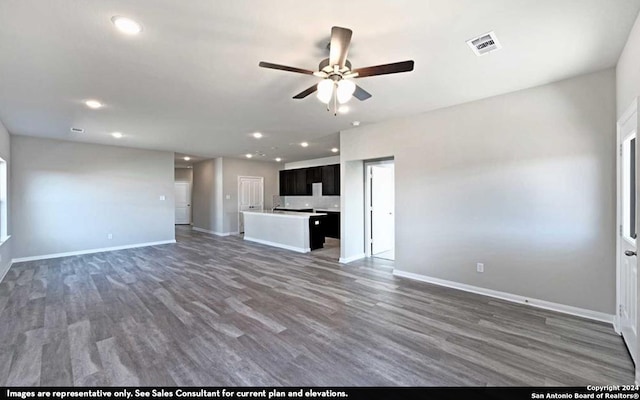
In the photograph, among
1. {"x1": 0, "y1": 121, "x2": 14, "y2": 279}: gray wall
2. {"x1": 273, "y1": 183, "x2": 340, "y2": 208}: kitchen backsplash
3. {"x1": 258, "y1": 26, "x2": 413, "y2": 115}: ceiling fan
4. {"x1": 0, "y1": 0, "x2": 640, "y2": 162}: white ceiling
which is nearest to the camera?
{"x1": 0, "y1": 0, "x2": 640, "y2": 162}: white ceiling

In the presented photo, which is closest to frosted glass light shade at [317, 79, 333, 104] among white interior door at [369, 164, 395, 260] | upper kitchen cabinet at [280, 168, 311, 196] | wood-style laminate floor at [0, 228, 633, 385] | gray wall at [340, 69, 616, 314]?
wood-style laminate floor at [0, 228, 633, 385]

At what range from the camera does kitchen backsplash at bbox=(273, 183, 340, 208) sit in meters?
9.21

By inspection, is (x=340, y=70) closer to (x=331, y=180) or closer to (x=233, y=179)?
(x=331, y=180)

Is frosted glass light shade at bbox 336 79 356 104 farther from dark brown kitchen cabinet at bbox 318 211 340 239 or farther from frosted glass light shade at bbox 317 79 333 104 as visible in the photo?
dark brown kitchen cabinet at bbox 318 211 340 239

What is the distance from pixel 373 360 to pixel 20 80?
4.62m

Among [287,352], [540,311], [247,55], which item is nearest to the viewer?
[287,352]

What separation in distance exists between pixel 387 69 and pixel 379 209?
13.9 ft

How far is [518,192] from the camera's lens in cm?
334

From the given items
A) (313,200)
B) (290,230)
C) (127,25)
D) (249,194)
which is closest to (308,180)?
(313,200)

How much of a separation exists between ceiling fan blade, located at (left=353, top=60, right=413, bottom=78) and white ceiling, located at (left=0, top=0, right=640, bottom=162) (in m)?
0.31

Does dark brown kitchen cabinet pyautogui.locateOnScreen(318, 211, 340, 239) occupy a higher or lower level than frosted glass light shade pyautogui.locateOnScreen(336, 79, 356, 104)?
lower

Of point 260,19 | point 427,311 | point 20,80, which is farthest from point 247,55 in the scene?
point 427,311

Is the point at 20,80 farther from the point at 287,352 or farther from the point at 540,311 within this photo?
the point at 540,311

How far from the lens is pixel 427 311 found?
310 cm
